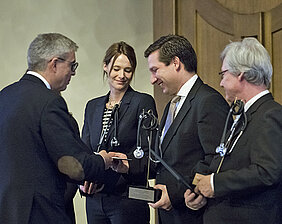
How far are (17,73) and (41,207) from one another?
7.84 ft

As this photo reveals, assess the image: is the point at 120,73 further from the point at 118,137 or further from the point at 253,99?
the point at 253,99

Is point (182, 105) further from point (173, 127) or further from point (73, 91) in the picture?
point (73, 91)

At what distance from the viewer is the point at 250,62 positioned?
2.53m

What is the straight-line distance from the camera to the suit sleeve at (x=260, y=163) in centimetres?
232

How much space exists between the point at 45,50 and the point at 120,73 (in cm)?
76

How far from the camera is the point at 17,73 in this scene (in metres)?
4.80

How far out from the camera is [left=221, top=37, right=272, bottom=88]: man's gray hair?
2.52 m

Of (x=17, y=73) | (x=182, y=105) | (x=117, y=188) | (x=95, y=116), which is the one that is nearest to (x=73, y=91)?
(x=17, y=73)

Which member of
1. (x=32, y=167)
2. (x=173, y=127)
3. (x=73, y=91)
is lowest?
(x=32, y=167)

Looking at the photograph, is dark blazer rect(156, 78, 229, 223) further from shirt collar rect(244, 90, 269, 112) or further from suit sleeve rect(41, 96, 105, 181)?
suit sleeve rect(41, 96, 105, 181)

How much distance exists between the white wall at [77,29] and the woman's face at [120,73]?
1.23 metres

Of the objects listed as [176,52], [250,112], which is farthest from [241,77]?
[176,52]

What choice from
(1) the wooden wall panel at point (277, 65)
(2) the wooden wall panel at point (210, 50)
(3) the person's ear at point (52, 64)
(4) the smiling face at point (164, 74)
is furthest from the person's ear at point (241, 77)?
(2) the wooden wall panel at point (210, 50)

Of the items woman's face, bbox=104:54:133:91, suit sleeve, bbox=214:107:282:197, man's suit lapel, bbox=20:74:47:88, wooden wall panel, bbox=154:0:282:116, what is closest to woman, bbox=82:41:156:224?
woman's face, bbox=104:54:133:91
